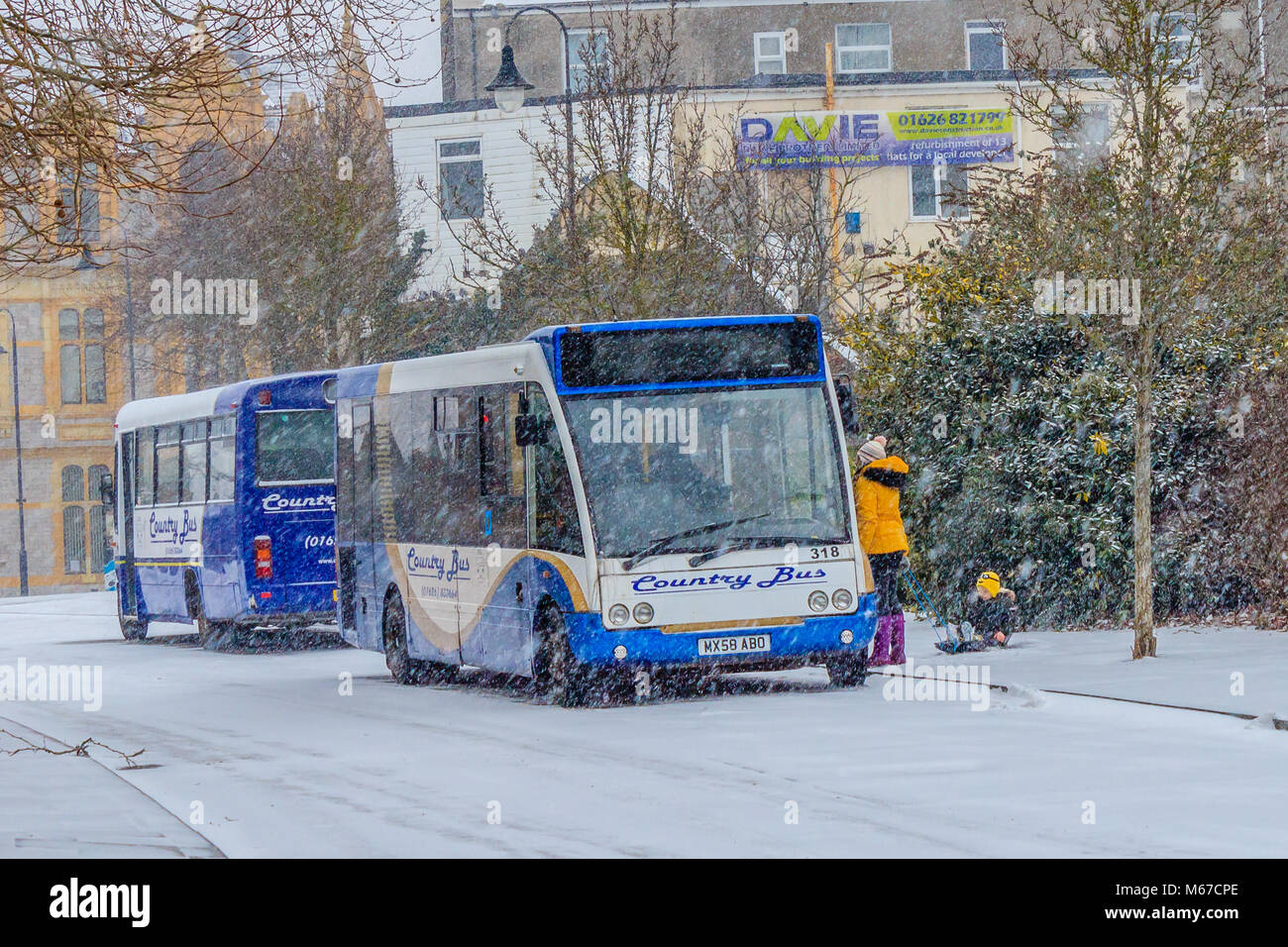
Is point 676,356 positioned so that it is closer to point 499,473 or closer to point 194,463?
point 499,473

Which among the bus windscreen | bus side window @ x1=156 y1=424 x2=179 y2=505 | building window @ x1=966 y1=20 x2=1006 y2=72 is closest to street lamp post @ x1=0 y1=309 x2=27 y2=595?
building window @ x1=966 y1=20 x2=1006 y2=72

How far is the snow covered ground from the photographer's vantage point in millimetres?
9914

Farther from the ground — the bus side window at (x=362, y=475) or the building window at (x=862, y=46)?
the building window at (x=862, y=46)

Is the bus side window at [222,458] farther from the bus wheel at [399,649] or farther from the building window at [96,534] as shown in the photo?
the building window at [96,534]

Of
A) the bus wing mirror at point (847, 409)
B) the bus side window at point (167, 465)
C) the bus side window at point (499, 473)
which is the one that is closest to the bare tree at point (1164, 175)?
the bus wing mirror at point (847, 409)

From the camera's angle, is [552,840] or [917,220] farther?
[917,220]

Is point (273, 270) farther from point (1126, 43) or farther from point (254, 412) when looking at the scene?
point (1126, 43)

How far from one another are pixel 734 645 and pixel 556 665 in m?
1.42

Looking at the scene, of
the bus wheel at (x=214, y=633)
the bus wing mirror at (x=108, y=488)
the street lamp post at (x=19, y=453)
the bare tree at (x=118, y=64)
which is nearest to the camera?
the bare tree at (x=118, y=64)

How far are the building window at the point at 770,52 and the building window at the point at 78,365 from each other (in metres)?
24.3

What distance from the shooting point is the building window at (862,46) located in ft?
184

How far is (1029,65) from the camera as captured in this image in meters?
17.4

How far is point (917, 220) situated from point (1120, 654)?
30.0 m
